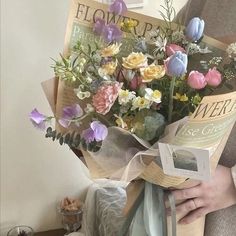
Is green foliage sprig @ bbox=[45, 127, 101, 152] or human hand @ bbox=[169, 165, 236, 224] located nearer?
green foliage sprig @ bbox=[45, 127, 101, 152]

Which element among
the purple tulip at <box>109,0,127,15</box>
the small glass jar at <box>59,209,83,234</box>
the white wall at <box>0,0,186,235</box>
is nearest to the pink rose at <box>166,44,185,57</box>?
the purple tulip at <box>109,0,127,15</box>

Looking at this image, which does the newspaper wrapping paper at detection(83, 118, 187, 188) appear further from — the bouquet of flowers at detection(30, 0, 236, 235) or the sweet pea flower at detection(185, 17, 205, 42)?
the sweet pea flower at detection(185, 17, 205, 42)

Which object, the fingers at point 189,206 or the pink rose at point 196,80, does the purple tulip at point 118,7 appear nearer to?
the pink rose at point 196,80

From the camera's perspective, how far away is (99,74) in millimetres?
694

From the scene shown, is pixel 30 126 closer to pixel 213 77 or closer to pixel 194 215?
pixel 194 215

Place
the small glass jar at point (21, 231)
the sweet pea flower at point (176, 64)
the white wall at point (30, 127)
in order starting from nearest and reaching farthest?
1. the sweet pea flower at point (176, 64)
2. the white wall at point (30, 127)
3. the small glass jar at point (21, 231)

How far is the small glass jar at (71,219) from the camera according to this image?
4.66ft

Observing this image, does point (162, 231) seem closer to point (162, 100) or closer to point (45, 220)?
point (162, 100)

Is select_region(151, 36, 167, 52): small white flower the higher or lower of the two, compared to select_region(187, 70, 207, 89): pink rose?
higher

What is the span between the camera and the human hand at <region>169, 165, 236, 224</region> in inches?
32.7

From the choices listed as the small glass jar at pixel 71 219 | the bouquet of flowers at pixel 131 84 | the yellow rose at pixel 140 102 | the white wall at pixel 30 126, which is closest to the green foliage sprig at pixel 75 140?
the bouquet of flowers at pixel 131 84

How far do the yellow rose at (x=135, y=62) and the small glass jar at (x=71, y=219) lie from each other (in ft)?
2.79

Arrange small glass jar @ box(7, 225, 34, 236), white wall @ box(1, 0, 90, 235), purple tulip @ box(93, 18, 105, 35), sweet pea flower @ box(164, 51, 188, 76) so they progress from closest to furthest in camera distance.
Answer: sweet pea flower @ box(164, 51, 188, 76), purple tulip @ box(93, 18, 105, 35), white wall @ box(1, 0, 90, 235), small glass jar @ box(7, 225, 34, 236)

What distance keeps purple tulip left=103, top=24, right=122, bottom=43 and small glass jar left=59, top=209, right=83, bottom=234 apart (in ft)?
2.68
